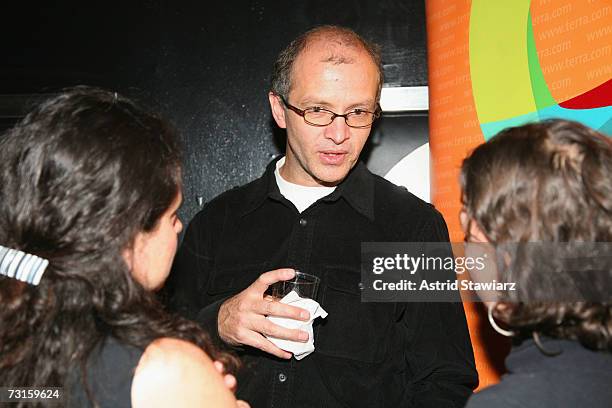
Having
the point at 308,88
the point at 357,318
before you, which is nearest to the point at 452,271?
the point at 357,318

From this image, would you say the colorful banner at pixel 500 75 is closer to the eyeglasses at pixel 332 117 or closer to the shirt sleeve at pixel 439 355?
the shirt sleeve at pixel 439 355

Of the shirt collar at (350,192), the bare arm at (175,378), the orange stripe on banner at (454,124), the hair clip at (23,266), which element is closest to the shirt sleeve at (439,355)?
the orange stripe on banner at (454,124)

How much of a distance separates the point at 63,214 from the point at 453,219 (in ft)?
5.14

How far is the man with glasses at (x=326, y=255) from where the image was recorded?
7.18 ft

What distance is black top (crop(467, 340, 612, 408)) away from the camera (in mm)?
1204

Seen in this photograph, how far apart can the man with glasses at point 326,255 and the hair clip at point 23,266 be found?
810mm

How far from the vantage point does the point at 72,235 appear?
1281 millimetres

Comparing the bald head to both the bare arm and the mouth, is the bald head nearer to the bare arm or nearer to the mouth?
the mouth

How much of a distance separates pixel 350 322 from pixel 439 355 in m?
0.33

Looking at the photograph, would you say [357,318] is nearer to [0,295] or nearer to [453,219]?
[453,219]

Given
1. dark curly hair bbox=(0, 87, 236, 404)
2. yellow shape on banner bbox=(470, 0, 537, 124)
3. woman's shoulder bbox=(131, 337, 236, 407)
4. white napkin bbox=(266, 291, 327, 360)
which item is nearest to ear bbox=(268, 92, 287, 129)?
yellow shape on banner bbox=(470, 0, 537, 124)

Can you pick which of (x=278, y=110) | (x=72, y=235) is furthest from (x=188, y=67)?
(x=72, y=235)

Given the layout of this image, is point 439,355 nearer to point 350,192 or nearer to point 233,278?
point 350,192

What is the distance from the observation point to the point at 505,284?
1407mm
